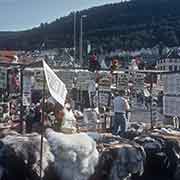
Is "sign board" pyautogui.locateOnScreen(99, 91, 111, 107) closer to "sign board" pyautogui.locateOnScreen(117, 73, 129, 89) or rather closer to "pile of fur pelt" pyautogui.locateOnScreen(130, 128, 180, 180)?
"sign board" pyautogui.locateOnScreen(117, 73, 129, 89)

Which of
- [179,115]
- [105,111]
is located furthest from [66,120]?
[105,111]

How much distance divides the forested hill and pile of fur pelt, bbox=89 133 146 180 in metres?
82.4

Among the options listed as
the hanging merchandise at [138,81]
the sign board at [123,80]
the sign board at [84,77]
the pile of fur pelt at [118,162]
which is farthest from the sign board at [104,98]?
the pile of fur pelt at [118,162]

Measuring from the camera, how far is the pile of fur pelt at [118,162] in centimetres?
526

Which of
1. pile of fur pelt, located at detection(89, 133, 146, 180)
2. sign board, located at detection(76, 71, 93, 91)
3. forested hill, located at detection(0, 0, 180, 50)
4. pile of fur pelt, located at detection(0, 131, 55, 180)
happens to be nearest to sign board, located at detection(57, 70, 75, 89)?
A: sign board, located at detection(76, 71, 93, 91)

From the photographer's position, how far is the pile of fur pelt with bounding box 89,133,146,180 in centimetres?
526

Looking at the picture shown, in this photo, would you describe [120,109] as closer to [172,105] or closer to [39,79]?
[172,105]

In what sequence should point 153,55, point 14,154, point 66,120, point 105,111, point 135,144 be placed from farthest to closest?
1. point 153,55
2. point 105,111
3. point 66,120
4. point 135,144
5. point 14,154

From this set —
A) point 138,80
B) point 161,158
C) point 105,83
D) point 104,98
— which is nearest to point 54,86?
point 161,158

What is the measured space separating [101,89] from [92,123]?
0.67 m

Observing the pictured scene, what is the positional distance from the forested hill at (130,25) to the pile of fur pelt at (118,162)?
270 ft

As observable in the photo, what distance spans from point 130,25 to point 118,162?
95.5 meters

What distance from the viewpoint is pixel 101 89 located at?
28.9 feet

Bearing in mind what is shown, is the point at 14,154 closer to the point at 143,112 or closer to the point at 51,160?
the point at 51,160
